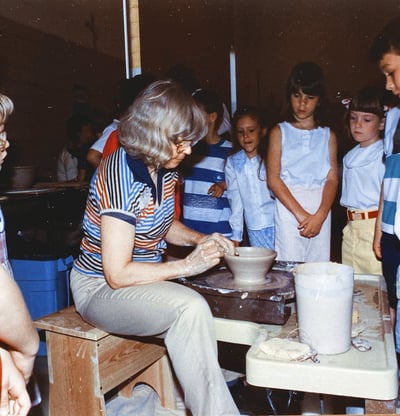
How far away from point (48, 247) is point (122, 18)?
14.2ft

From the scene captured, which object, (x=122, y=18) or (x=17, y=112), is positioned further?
(x=122, y=18)

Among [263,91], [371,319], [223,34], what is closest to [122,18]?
[223,34]

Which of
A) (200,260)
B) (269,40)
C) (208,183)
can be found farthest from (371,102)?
(269,40)

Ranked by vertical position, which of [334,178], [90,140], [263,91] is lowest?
[334,178]

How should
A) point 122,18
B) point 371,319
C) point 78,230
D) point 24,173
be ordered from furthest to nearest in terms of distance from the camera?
point 122,18
point 24,173
point 78,230
point 371,319

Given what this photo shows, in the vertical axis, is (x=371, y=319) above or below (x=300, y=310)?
below

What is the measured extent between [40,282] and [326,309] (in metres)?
2.32

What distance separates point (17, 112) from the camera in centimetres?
533

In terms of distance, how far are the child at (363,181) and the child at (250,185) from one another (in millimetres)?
475

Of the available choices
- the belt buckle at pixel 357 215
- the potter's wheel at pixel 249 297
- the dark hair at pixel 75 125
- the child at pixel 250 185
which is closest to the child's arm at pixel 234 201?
the child at pixel 250 185

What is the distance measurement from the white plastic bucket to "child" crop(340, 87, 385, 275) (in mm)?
1448

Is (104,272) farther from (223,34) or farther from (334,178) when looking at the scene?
(223,34)

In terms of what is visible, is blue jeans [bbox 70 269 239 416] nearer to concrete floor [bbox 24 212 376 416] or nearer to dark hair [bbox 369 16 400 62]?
concrete floor [bbox 24 212 376 416]

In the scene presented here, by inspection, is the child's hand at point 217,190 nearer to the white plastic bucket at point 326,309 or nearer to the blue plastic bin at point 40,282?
the blue plastic bin at point 40,282
